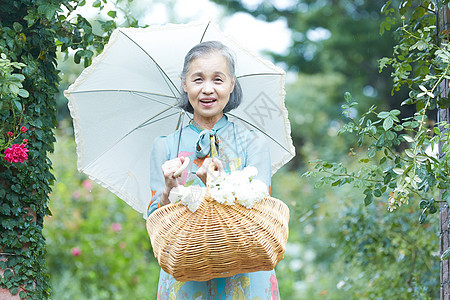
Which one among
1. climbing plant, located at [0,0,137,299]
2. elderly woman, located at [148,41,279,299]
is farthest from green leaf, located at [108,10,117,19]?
elderly woman, located at [148,41,279,299]

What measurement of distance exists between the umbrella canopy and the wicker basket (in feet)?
2.85

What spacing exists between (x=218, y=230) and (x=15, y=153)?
1119 millimetres

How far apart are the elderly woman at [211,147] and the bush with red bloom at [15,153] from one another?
0.59 meters

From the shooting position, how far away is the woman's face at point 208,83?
2.39 m

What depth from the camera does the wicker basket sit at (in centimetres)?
191

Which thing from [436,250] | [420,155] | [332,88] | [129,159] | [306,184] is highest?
[420,155]

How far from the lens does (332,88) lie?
1384 centimetres

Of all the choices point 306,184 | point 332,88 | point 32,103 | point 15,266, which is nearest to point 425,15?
point 32,103

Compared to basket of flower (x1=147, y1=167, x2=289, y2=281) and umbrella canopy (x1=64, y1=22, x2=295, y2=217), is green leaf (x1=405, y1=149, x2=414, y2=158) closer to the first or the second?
umbrella canopy (x1=64, y1=22, x2=295, y2=217)

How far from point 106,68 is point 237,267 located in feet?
4.12

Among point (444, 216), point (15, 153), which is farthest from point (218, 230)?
point (444, 216)

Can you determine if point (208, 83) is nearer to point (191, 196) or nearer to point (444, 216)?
point (191, 196)

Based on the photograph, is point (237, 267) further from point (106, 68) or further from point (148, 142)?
point (106, 68)

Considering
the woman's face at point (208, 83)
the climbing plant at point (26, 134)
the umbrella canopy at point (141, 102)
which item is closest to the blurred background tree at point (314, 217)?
the climbing plant at point (26, 134)
